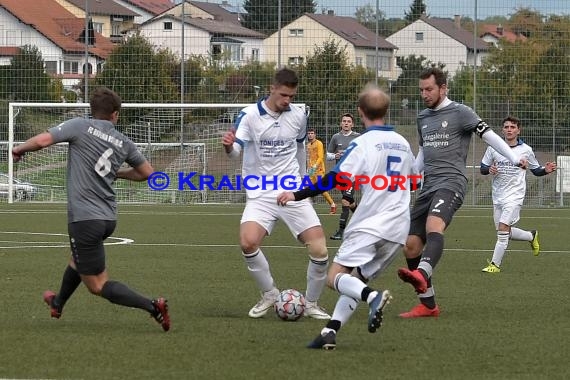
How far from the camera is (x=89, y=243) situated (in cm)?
840

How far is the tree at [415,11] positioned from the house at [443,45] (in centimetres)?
18

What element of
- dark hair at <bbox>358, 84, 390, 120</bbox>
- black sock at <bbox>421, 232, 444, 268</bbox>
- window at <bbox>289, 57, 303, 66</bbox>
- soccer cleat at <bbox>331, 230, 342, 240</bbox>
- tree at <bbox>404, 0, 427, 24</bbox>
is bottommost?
soccer cleat at <bbox>331, 230, 342, 240</bbox>

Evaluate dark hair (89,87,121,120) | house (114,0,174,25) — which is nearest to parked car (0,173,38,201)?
dark hair (89,87,121,120)

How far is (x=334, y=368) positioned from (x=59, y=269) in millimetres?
6672

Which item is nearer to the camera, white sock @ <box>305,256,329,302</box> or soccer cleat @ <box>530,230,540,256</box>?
white sock @ <box>305,256,329,302</box>

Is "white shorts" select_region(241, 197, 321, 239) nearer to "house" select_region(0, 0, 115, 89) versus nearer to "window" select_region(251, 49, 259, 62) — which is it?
"window" select_region(251, 49, 259, 62)

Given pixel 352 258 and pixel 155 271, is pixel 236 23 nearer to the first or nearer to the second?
pixel 155 271

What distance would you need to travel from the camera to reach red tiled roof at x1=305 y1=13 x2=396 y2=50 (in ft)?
111

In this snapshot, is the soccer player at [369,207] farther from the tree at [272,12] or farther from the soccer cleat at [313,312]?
the tree at [272,12]

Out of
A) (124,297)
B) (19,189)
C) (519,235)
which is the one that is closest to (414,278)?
(124,297)

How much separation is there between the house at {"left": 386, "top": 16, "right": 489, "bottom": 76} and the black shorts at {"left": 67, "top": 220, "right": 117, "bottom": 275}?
25721 mm

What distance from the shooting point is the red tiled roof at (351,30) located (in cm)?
3369

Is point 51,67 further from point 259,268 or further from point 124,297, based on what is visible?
point 124,297

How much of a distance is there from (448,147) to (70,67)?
26786 mm
